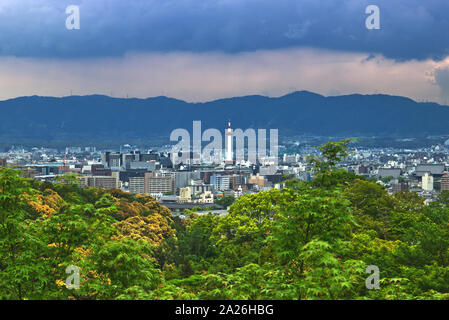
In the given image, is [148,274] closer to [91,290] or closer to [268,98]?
[91,290]

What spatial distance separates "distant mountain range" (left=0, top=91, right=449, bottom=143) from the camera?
13238 centimetres

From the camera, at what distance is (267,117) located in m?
156

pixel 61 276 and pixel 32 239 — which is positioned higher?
pixel 32 239

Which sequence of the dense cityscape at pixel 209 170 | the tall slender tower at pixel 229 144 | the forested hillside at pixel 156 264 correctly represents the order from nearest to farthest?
the forested hillside at pixel 156 264, the dense cityscape at pixel 209 170, the tall slender tower at pixel 229 144

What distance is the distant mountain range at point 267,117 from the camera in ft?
434

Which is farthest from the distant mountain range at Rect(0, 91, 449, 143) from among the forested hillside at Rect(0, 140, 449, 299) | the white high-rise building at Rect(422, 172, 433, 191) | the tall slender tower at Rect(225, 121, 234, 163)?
the forested hillside at Rect(0, 140, 449, 299)

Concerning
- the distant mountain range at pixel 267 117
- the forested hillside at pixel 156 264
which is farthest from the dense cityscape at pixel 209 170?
the forested hillside at pixel 156 264

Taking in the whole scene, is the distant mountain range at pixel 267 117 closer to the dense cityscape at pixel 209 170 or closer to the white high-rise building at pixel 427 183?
the dense cityscape at pixel 209 170

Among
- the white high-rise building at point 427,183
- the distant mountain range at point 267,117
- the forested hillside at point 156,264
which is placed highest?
the distant mountain range at point 267,117

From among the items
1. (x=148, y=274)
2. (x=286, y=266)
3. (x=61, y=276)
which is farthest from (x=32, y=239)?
(x=286, y=266)

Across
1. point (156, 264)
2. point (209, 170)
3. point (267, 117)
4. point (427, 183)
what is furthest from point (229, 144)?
point (156, 264)

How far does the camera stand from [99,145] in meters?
183

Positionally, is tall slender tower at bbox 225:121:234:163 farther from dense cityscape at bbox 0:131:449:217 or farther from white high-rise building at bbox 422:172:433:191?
white high-rise building at bbox 422:172:433:191
